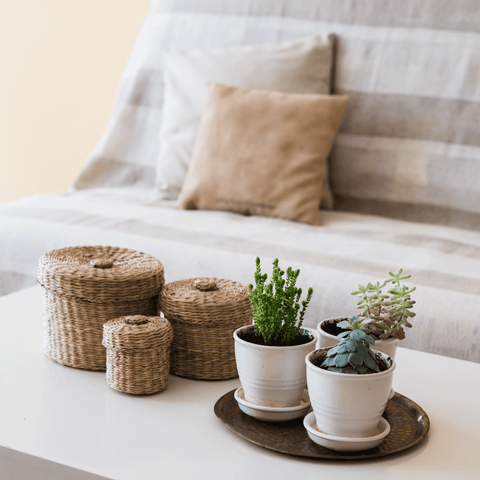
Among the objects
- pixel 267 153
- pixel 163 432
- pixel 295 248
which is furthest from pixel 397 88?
pixel 163 432

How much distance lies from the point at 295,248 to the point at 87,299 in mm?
651

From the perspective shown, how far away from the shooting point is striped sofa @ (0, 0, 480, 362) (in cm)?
127

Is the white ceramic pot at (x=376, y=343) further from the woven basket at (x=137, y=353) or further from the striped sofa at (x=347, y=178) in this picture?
the striped sofa at (x=347, y=178)

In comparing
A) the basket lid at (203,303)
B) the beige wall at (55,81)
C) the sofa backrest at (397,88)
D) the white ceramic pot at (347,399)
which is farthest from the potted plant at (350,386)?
the beige wall at (55,81)

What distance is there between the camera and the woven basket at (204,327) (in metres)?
0.76

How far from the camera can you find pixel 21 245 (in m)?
1.47

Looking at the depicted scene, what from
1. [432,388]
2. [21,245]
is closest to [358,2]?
[21,245]

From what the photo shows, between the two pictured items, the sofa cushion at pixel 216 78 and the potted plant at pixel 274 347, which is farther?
the sofa cushion at pixel 216 78

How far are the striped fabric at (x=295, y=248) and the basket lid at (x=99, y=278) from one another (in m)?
0.46

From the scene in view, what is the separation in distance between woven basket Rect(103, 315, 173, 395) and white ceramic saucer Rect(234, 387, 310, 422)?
0.12 metres

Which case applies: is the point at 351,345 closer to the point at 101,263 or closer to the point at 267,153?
the point at 101,263

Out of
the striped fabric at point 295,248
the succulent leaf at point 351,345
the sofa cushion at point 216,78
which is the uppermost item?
the sofa cushion at point 216,78

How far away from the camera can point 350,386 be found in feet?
1.87

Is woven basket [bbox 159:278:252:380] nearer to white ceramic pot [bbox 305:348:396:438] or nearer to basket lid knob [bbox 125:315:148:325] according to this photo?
basket lid knob [bbox 125:315:148:325]
